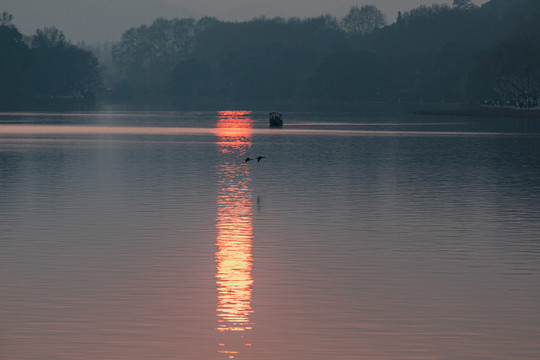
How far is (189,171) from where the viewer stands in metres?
63.5

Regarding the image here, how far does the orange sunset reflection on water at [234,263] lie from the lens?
20.1 meters

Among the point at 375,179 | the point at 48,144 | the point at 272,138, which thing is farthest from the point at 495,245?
the point at 272,138

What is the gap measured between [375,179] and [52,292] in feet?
115

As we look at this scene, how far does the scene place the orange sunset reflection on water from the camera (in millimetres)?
20109

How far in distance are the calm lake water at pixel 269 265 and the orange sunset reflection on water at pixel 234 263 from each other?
6 cm

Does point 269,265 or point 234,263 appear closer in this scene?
point 269,265

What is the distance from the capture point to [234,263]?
2773cm

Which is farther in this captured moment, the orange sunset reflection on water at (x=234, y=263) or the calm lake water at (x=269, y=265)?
the orange sunset reflection on water at (x=234, y=263)

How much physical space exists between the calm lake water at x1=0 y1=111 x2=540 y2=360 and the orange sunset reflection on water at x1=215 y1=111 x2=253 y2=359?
60 mm

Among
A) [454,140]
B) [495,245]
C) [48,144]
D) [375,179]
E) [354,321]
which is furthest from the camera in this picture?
[454,140]

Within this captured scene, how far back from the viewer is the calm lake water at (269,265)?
19.5 metres

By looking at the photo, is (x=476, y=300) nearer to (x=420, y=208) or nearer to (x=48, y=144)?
(x=420, y=208)

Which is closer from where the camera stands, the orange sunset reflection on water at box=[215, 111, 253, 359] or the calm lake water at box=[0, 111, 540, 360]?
the calm lake water at box=[0, 111, 540, 360]

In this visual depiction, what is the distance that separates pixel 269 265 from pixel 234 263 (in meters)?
0.88
